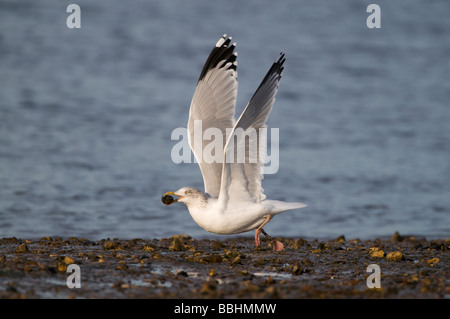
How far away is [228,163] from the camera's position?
22.4ft

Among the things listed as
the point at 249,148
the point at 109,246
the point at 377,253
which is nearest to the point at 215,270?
the point at 249,148

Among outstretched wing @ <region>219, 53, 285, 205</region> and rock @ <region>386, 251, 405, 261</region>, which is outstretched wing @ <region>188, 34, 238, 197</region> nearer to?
outstretched wing @ <region>219, 53, 285, 205</region>

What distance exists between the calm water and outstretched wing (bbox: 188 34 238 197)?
204 centimetres

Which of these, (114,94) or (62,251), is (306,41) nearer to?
(114,94)

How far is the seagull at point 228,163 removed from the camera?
678 centimetres

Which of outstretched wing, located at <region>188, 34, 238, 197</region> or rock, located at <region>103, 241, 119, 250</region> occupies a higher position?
outstretched wing, located at <region>188, 34, 238, 197</region>

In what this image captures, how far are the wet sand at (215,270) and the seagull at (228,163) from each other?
1.32 ft

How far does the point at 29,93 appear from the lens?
16.5 meters

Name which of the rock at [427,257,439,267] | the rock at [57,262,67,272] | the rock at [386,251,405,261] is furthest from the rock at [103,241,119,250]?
the rock at [427,257,439,267]

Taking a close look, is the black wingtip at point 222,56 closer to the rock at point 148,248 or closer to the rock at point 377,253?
the rock at point 148,248

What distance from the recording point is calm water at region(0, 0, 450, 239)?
10227 millimetres

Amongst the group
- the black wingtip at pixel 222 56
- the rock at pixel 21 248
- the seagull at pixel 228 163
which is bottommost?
the rock at pixel 21 248

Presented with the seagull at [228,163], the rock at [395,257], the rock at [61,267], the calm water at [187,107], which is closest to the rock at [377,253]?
the rock at [395,257]
